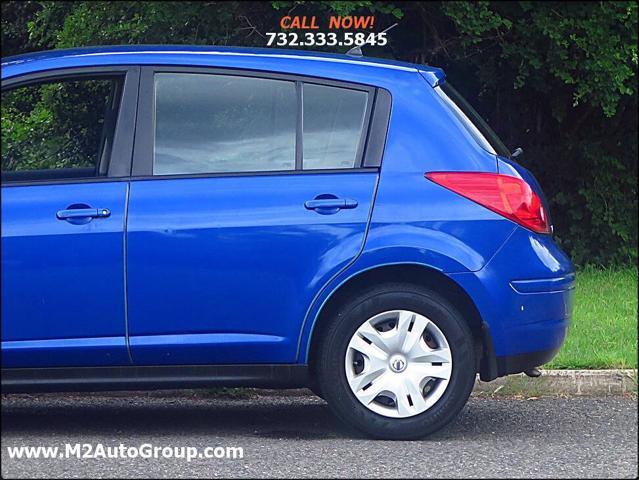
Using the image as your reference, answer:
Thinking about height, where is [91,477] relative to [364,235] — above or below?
below

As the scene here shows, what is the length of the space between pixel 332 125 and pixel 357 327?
95cm

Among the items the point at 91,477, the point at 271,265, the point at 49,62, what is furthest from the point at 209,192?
the point at 91,477

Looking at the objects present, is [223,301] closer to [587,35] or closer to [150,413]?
[150,413]

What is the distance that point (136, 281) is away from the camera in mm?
5434

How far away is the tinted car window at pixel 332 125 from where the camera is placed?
18.5 feet

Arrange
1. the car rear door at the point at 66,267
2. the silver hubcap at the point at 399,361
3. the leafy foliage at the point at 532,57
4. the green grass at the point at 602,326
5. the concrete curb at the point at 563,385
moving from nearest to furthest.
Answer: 1. the car rear door at the point at 66,267
2. the silver hubcap at the point at 399,361
3. the concrete curb at the point at 563,385
4. the green grass at the point at 602,326
5. the leafy foliage at the point at 532,57

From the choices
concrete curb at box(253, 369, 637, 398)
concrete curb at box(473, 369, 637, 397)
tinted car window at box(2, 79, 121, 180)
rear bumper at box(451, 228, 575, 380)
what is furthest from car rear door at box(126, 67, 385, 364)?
concrete curb at box(473, 369, 637, 397)

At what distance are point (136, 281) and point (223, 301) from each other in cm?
40

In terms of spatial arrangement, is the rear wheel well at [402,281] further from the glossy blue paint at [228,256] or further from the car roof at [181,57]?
the car roof at [181,57]

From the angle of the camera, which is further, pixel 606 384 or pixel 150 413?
pixel 606 384

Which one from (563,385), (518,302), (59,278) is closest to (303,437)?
(518,302)

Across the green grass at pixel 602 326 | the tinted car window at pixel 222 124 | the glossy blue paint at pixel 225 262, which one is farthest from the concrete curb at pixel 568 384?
the tinted car window at pixel 222 124

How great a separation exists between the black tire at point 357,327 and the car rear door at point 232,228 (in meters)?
0.18

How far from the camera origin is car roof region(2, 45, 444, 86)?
565 centimetres
